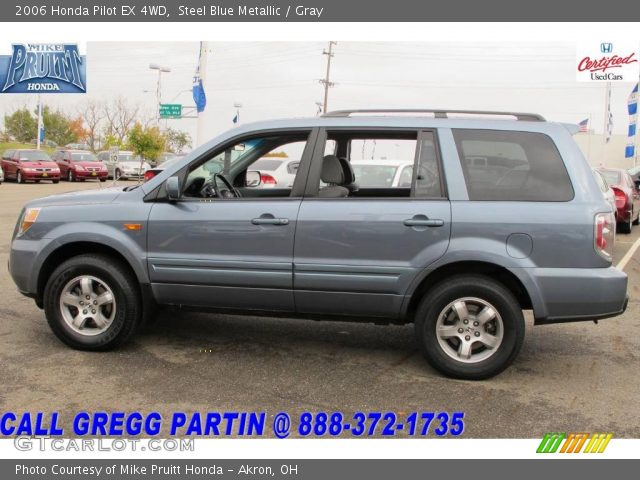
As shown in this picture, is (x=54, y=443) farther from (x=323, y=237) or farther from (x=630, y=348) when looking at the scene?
(x=630, y=348)

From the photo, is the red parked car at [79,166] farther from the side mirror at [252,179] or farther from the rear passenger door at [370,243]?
the rear passenger door at [370,243]

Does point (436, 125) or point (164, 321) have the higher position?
point (436, 125)

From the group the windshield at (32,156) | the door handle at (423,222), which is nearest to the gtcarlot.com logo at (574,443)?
the door handle at (423,222)

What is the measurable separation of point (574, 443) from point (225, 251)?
8.80ft

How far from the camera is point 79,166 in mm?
32781

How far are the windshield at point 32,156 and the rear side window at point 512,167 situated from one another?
97.1 ft

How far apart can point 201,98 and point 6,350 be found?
16.8 metres

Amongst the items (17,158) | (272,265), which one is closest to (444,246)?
(272,265)

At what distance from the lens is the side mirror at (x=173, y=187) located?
16.1 ft

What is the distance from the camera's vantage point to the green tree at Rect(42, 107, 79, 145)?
7331 centimetres

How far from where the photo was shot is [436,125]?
487cm

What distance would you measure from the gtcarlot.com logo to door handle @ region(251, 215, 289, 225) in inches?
88.9

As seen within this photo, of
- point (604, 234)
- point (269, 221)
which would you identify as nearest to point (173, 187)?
point (269, 221)

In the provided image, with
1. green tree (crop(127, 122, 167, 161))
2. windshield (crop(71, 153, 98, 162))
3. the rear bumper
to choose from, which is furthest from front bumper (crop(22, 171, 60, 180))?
the rear bumper
